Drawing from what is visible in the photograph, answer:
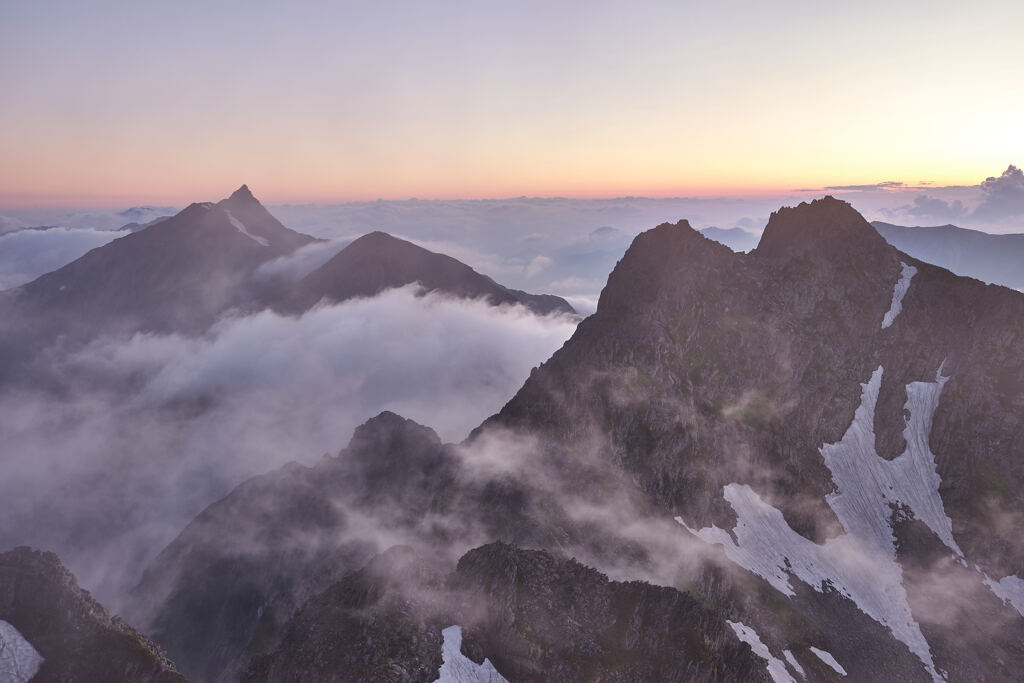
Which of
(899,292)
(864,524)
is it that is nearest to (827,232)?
(899,292)

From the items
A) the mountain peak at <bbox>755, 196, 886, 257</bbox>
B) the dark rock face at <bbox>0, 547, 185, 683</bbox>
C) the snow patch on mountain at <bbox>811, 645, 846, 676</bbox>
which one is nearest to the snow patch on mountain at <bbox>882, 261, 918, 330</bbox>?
the mountain peak at <bbox>755, 196, 886, 257</bbox>

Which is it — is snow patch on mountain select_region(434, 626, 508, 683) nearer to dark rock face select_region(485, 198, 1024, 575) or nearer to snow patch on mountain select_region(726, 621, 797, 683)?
snow patch on mountain select_region(726, 621, 797, 683)

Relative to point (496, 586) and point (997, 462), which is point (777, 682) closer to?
point (496, 586)

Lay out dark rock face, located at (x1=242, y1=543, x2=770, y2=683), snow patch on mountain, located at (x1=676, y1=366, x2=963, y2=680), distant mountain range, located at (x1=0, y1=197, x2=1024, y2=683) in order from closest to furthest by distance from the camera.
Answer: dark rock face, located at (x1=242, y1=543, x2=770, y2=683)
distant mountain range, located at (x1=0, y1=197, x2=1024, y2=683)
snow patch on mountain, located at (x1=676, y1=366, x2=963, y2=680)

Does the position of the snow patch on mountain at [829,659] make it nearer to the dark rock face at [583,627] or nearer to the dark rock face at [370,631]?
the dark rock face at [583,627]

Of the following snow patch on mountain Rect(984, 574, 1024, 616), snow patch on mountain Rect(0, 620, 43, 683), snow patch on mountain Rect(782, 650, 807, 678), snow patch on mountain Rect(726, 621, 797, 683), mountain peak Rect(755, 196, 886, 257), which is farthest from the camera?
mountain peak Rect(755, 196, 886, 257)

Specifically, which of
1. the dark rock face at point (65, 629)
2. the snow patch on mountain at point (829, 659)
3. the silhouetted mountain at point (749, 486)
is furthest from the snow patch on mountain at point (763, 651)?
the dark rock face at point (65, 629)
